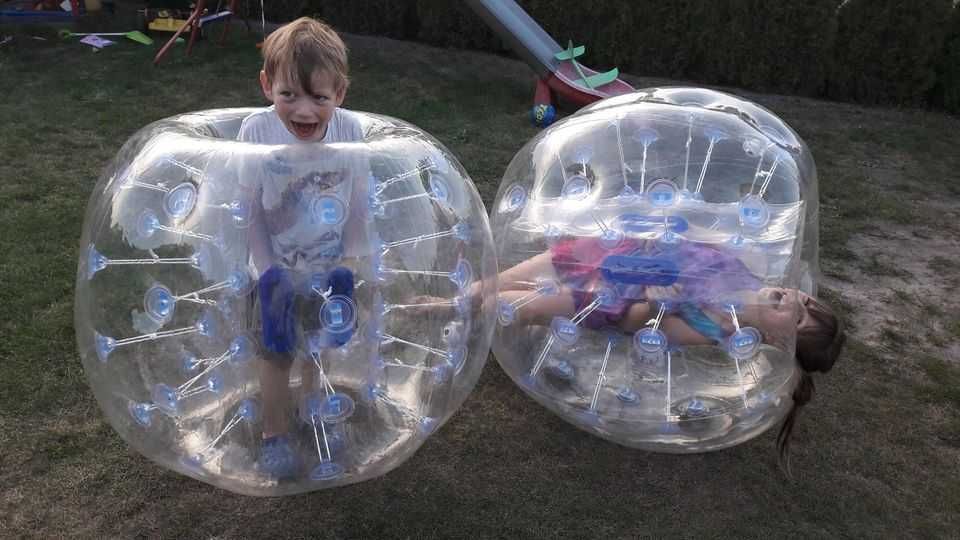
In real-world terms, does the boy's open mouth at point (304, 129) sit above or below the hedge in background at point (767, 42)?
above

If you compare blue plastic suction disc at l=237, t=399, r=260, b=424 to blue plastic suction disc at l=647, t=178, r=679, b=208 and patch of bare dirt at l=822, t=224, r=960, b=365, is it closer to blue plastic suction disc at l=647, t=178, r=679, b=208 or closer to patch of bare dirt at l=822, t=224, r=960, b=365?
blue plastic suction disc at l=647, t=178, r=679, b=208

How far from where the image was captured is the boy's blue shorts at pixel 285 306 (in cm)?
221

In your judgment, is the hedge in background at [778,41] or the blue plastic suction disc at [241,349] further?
the hedge in background at [778,41]

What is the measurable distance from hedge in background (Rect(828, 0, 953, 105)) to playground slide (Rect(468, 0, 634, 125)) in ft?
9.34

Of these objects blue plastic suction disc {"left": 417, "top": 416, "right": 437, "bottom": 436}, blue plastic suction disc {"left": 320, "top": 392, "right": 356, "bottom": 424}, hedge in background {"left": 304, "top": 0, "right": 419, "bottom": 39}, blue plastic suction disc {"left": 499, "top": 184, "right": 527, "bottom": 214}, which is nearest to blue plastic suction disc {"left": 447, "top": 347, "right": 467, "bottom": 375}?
blue plastic suction disc {"left": 417, "top": 416, "right": 437, "bottom": 436}

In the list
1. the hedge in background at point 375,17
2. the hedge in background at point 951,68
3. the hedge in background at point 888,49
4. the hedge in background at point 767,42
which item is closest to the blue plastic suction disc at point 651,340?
the hedge in background at point 767,42

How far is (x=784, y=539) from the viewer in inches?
105

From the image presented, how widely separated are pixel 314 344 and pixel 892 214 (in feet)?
15.2

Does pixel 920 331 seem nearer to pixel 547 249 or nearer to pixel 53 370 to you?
pixel 547 249

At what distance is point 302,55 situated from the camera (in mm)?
2439

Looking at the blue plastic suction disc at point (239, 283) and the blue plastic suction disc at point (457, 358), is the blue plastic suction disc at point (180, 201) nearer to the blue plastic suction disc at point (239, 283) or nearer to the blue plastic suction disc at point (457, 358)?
the blue plastic suction disc at point (239, 283)

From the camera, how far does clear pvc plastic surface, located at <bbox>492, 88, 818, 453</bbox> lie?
2809 millimetres

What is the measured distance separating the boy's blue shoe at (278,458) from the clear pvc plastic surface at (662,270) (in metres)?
0.93

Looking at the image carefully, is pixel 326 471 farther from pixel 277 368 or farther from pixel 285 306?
pixel 285 306
